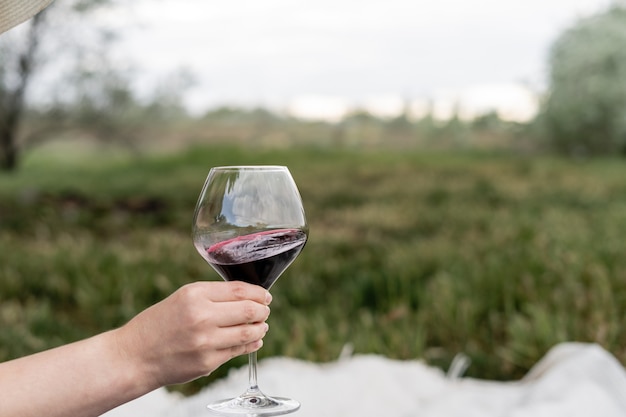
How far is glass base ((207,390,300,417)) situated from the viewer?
7.26 ft

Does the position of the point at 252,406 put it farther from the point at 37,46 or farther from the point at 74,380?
the point at 37,46

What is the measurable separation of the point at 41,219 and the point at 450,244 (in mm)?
5569

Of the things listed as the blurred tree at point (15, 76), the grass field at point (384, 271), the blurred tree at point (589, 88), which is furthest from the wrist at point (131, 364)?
the blurred tree at point (589, 88)

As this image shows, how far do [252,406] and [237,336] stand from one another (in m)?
0.45

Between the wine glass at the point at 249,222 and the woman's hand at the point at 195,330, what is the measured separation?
0.47 feet

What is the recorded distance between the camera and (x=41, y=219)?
10.2m

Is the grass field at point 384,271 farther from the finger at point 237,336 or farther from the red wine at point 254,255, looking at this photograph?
the finger at point 237,336

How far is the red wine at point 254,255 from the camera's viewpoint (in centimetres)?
209

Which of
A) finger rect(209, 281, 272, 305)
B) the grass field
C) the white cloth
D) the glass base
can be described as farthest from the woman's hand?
the grass field

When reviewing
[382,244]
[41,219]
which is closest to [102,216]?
[41,219]

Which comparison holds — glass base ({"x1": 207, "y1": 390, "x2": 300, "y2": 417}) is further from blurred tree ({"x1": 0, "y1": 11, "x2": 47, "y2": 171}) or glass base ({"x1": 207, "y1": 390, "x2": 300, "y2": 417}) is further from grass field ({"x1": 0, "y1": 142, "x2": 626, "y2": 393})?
blurred tree ({"x1": 0, "y1": 11, "x2": 47, "y2": 171})

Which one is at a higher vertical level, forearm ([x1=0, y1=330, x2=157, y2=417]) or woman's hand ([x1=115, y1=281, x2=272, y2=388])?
woman's hand ([x1=115, y1=281, x2=272, y2=388])

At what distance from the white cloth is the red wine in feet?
3.94

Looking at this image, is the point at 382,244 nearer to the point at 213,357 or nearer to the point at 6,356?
the point at 6,356
